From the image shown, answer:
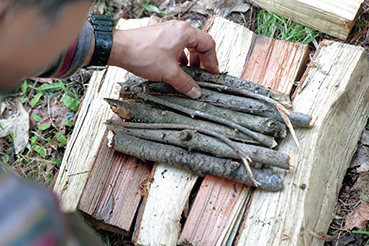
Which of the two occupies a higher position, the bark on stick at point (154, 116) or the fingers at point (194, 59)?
the fingers at point (194, 59)

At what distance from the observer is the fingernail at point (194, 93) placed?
2139mm

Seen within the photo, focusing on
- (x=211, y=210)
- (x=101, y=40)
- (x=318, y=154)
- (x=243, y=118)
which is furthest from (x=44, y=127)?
(x=318, y=154)

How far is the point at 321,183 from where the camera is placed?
2059 mm

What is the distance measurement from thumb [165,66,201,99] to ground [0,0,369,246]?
132 centimetres

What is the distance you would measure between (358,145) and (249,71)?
1211mm

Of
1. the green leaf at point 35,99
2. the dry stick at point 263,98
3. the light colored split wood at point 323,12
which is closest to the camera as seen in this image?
the dry stick at point 263,98

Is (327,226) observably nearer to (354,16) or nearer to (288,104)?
(288,104)

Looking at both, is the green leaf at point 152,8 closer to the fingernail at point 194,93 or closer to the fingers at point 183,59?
the fingers at point 183,59

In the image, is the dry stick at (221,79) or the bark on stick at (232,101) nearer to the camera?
the bark on stick at (232,101)

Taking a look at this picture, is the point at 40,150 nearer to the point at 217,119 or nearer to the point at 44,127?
the point at 44,127

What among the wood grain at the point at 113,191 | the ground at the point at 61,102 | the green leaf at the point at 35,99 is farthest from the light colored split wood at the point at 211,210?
the green leaf at the point at 35,99

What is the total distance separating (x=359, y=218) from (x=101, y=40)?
98.4 inches

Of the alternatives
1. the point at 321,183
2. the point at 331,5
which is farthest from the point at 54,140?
the point at 331,5

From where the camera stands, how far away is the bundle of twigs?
1.95 meters
